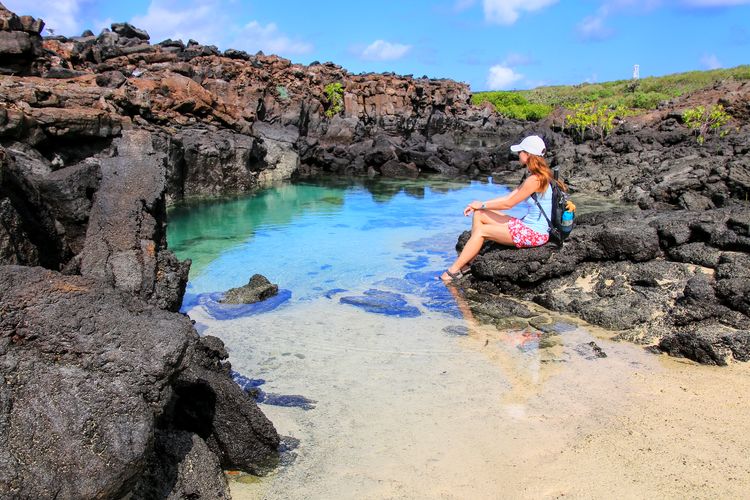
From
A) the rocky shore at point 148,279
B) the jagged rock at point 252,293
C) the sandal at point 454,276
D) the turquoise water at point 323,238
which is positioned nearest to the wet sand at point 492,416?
the rocky shore at point 148,279

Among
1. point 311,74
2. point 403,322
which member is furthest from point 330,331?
point 311,74

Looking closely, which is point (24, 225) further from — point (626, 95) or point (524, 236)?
point (626, 95)

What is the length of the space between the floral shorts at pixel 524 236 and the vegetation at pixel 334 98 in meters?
39.9

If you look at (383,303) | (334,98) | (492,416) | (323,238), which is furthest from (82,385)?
(334,98)

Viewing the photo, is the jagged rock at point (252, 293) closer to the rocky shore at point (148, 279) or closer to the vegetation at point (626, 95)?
the rocky shore at point (148, 279)

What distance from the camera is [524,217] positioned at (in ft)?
27.8

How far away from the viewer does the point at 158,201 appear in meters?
6.40

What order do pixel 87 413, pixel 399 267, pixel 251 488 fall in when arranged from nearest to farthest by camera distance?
pixel 87 413 < pixel 251 488 < pixel 399 267

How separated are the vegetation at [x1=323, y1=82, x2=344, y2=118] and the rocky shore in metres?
25.3

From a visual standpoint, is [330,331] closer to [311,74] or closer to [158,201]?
[158,201]

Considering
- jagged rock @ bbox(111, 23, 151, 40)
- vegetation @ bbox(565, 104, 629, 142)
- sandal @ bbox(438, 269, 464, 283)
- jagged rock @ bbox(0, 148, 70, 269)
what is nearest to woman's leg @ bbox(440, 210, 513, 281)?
sandal @ bbox(438, 269, 464, 283)

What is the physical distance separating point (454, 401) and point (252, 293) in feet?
13.5

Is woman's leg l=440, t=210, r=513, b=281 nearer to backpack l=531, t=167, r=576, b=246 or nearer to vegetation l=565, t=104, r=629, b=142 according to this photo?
backpack l=531, t=167, r=576, b=246

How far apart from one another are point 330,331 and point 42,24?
20.1 meters
